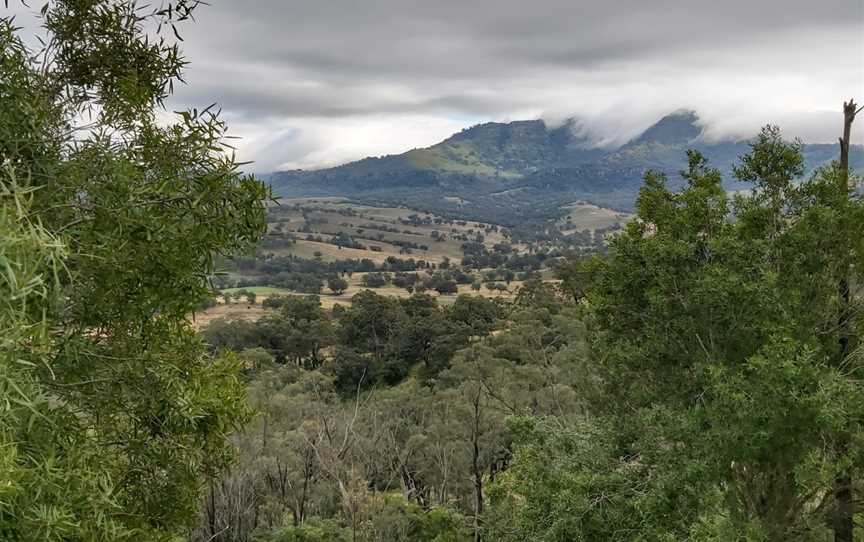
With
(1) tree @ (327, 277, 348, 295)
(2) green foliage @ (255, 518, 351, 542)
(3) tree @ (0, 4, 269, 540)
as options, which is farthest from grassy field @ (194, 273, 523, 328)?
(3) tree @ (0, 4, 269, 540)

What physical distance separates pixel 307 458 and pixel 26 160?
1852 cm

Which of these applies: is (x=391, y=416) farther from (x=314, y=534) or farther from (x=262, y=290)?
(x=262, y=290)

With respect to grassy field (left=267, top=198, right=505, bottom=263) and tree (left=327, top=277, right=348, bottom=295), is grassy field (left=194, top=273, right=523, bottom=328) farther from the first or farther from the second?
grassy field (left=267, top=198, right=505, bottom=263)

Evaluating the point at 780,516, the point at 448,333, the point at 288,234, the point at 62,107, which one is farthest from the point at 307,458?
the point at 288,234

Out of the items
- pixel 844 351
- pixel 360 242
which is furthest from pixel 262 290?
pixel 844 351

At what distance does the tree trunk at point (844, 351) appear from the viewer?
28.3 feet

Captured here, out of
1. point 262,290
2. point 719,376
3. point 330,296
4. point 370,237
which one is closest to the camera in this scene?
point 719,376

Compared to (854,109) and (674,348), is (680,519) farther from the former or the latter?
(854,109)

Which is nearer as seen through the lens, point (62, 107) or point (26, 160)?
point (26, 160)

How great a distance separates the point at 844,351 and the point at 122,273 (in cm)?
1031

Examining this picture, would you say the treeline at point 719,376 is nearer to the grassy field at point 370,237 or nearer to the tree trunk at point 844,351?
the tree trunk at point 844,351

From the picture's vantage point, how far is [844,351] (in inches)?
350

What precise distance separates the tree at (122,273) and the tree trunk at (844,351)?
9058 mm

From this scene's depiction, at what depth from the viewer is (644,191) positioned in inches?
378
